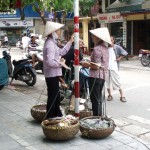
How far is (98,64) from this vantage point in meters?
5.89

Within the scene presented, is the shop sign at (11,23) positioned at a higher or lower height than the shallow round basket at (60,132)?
higher

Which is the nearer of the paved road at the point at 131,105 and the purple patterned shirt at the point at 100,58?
the purple patterned shirt at the point at 100,58

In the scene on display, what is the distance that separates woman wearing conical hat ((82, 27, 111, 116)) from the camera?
5895mm

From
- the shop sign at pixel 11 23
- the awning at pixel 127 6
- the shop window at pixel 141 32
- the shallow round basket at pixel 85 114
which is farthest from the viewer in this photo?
the shop sign at pixel 11 23

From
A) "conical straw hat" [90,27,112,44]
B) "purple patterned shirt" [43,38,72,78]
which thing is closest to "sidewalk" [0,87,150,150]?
"purple patterned shirt" [43,38,72,78]

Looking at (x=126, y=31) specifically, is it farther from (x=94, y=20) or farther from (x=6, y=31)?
(x=6, y=31)

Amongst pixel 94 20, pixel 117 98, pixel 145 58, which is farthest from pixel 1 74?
pixel 94 20

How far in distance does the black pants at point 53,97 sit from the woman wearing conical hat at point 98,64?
23.6 inches

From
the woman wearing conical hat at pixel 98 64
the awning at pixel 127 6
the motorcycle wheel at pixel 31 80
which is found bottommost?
the motorcycle wheel at pixel 31 80

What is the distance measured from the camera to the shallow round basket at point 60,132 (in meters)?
Result: 5.11

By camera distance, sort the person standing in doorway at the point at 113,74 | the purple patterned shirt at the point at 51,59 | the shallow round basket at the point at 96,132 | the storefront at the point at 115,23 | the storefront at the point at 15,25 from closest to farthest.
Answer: the shallow round basket at the point at 96,132
the purple patterned shirt at the point at 51,59
the person standing in doorway at the point at 113,74
the storefront at the point at 115,23
the storefront at the point at 15,25

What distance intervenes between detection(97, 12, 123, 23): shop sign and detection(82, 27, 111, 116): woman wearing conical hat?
17.2 meters

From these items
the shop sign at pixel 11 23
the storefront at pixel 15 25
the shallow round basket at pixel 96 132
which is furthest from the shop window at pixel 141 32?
the shop sign at pixel 11 23

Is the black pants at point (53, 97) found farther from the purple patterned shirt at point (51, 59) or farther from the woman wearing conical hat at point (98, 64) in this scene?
the woman wearing conical hat at point (98, 64)
